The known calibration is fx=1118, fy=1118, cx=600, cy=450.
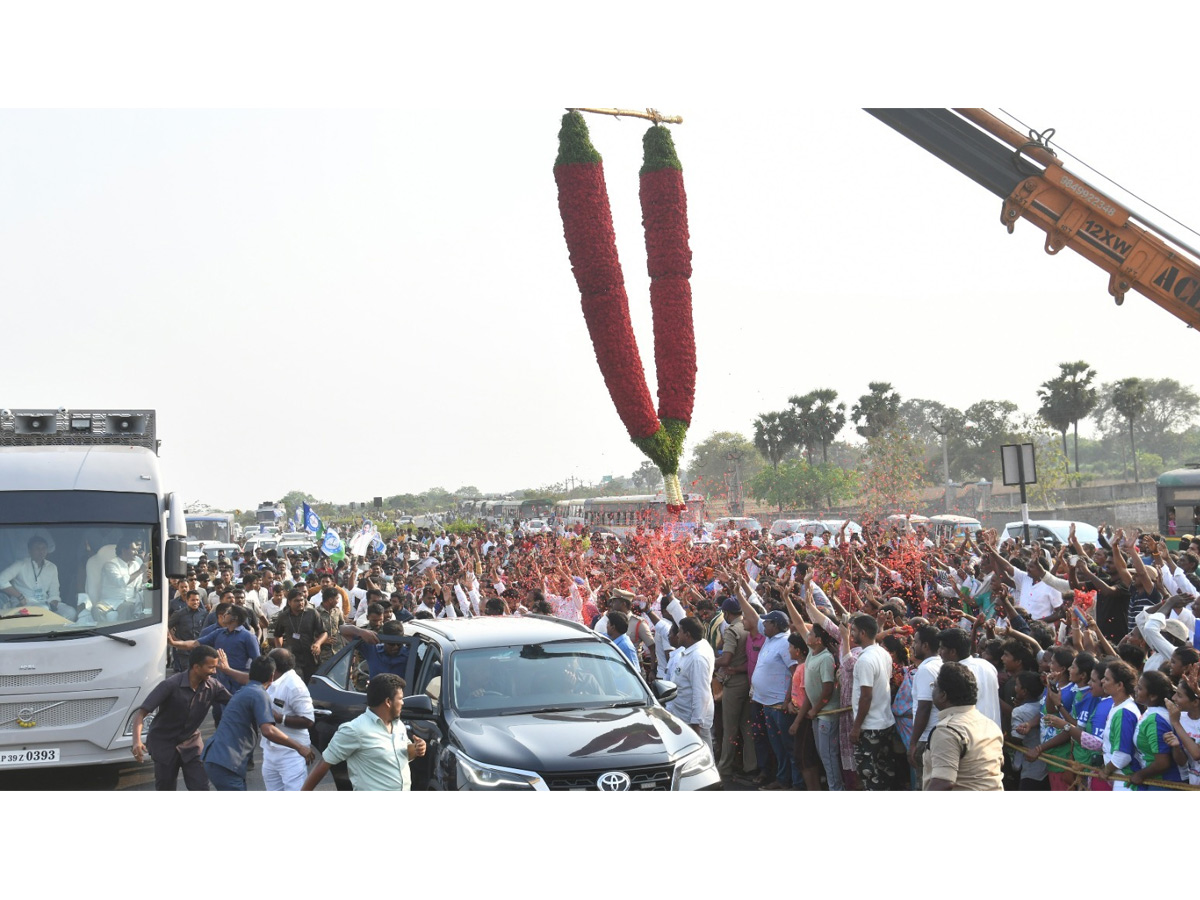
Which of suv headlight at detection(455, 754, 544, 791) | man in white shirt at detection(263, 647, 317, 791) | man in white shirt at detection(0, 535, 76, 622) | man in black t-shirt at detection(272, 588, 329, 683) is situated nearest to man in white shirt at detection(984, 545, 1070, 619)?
suv headlight at detection(455, 754, 544, 791)

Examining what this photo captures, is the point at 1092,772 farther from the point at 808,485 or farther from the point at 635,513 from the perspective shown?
the point at 808,485

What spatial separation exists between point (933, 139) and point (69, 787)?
12456mm

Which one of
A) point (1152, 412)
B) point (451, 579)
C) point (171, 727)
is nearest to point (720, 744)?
point (171, 727)

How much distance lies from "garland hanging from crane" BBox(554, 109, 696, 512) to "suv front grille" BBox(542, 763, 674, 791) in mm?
18994

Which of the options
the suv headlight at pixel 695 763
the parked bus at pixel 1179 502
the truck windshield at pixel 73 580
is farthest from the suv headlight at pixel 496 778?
the parked bus at pixel 1179 502

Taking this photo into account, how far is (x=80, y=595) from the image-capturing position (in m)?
10.8

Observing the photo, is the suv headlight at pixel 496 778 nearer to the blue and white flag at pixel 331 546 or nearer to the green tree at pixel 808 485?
the blue and white flag at pixel 331 546

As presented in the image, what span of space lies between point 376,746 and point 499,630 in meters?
2.53

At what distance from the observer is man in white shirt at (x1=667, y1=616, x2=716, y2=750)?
980 cm

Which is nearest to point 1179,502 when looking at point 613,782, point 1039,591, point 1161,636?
point 1039,591

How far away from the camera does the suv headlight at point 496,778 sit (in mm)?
6988

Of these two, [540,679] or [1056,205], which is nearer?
[540,679]

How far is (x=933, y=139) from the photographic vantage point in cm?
1436

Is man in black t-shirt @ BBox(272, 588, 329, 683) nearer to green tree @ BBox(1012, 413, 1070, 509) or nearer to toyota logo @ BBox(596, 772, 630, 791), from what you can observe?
toyota logo @ BBox(596, 772, 630, 791)
